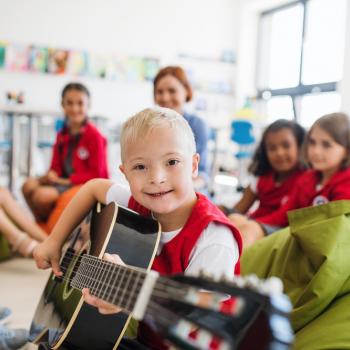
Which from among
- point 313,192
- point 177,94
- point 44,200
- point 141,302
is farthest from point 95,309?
point 44,200

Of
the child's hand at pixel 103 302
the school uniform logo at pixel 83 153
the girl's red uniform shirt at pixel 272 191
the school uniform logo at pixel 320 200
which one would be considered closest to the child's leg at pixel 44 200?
the school uniform logo at pixel 83 153

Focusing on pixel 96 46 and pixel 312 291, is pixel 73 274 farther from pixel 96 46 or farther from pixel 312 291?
pixel 96 46

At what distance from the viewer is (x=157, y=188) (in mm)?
930

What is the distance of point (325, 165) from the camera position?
1870 millimetres

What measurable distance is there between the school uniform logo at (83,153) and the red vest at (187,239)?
201cm

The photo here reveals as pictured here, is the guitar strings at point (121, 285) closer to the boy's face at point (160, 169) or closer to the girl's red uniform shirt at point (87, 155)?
the boy's face at point (160, 169)

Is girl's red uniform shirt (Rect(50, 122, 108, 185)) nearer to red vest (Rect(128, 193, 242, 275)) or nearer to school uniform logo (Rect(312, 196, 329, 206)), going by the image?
school uniform logo (Rect(312, 196, 329, 206))

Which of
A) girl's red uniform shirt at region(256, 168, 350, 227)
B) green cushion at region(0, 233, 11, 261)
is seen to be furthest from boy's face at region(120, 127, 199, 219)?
green cushion at region(0, 233, 11, 261)

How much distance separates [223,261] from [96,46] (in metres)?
5.40

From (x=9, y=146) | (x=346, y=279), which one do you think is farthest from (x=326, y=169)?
(x=9, y=146)

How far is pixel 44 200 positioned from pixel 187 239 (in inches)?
77.1

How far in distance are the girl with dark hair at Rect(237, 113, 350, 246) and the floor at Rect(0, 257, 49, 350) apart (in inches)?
35.3

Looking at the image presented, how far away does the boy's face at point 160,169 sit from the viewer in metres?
0.93

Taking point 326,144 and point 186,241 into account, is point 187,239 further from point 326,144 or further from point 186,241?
point 326,144
